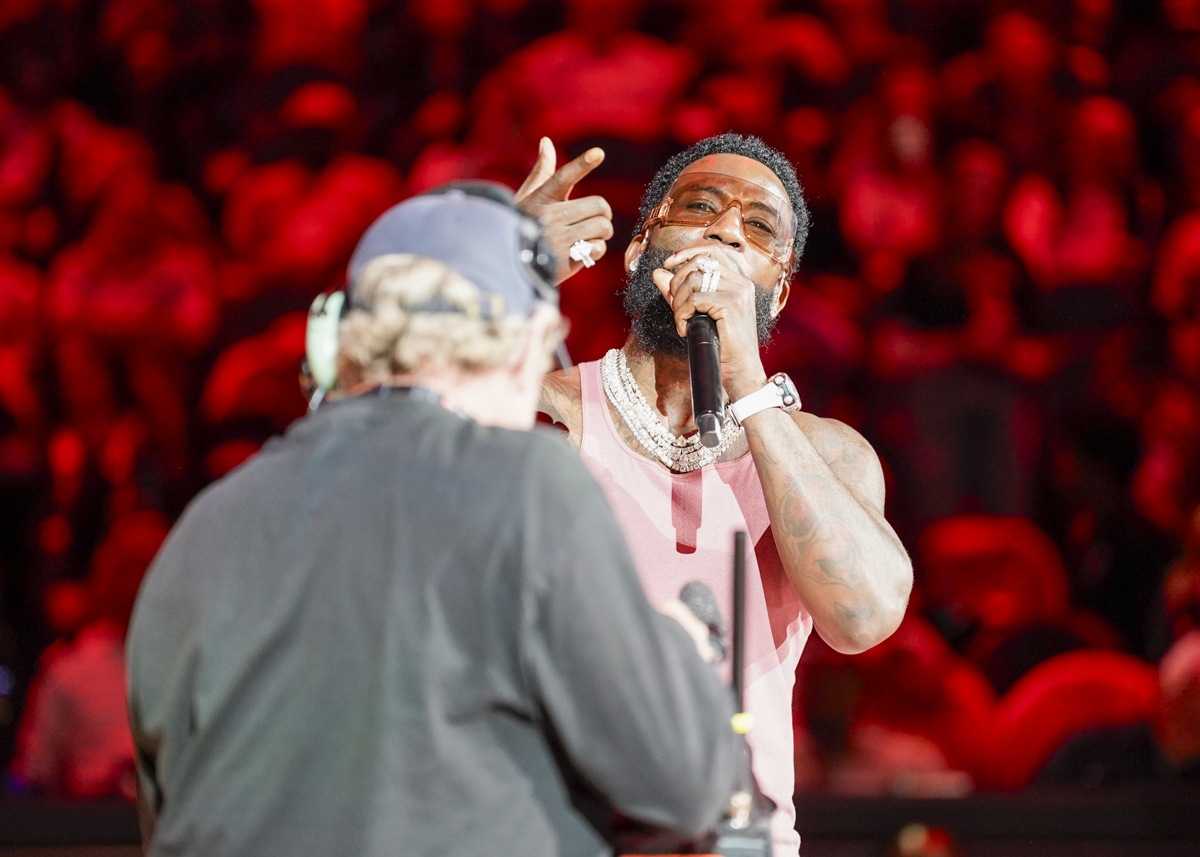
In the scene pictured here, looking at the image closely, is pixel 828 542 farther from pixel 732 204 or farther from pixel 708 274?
pixel 732 204

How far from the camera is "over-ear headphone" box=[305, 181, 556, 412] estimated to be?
877mm

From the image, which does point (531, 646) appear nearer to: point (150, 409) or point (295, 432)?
point (295, 432)

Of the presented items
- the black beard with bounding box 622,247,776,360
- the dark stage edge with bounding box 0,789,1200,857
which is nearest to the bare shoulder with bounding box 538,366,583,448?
the black beard with bounding box 622,247,776,360

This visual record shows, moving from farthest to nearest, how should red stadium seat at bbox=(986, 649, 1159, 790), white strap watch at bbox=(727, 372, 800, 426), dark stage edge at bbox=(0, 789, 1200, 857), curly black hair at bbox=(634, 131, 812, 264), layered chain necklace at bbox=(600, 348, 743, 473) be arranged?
1. red stadium seat at bbox=(986, 649, 1159, 790)
2. dark stage edge at bbox=(0, 789, 1200, 857)
3. curly black hair at bbox=(634, 131, 812, 264)
4. layered chain necklace at bbox=(600, 348, 743, 473)
5. white strap watch at bbox=(727, 372, 800, 426)

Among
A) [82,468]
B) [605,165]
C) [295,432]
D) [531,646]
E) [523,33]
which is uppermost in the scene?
[523,33]

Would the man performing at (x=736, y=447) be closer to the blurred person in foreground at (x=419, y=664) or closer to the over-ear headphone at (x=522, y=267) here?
the over-ear headphone at (x=522, y=267)

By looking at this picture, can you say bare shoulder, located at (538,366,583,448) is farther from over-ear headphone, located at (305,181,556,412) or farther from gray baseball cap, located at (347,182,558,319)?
gray baseball cap, located at (347,182,558,319)

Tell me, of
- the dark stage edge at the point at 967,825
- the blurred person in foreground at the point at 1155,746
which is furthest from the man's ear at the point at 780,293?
the blurred person in foreground at the point at 1155,746

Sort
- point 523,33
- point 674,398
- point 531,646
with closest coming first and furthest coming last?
point 531,646 → point 674,398 → point 523,33

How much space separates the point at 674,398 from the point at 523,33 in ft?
10.1

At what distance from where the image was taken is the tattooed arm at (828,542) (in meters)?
1.30

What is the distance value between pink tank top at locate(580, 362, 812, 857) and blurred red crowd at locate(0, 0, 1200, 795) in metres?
2.25

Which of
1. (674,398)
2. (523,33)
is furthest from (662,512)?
(523,33)

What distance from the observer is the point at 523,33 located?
165 inches
